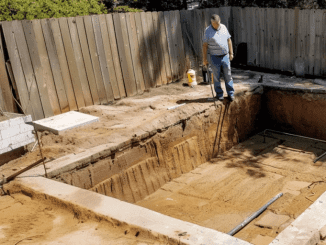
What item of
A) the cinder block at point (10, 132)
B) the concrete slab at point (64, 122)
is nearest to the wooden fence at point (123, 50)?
the concrete slab at point (64, 122)

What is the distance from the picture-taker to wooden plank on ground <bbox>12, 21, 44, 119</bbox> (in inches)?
243

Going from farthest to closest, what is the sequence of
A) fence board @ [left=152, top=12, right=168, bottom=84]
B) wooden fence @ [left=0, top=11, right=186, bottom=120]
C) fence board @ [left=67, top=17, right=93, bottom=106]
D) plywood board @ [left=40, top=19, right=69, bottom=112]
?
fence board @ [left=152, top=12, right=168, bottom=84] < fence board @ [left=67, top=17, right=93, bottom=106] < plywood board @ [left=40, top=19, right=69, bottom=112] < wooden fence @ [left=0, top=11, right=186, bottom=120]

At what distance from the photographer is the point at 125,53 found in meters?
7.94

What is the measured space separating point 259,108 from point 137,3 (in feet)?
20.5

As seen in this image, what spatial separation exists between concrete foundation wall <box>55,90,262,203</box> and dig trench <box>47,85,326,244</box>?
15 mm

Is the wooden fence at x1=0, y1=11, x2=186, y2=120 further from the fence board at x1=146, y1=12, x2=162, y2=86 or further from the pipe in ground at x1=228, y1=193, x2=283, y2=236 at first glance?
the pipe in ground at x1=228, y1=193, x2=283, y2=236

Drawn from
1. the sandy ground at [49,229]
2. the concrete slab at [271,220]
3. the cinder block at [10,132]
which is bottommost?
the concrete slab at [271,220]

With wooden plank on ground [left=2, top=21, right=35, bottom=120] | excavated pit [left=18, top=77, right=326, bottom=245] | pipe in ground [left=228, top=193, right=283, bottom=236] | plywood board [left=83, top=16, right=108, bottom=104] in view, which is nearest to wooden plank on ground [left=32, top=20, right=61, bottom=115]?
wooden plank on ground [left=2, top=21, right=35, bottom=120]

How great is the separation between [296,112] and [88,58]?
477 cm

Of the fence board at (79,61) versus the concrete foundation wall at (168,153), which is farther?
the fence board at (79,61)

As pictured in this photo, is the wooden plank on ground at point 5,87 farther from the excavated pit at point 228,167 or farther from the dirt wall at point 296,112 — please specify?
the dirt wall at point 296,112

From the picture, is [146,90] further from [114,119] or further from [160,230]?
[160,230]

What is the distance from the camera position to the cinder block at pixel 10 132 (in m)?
4.96

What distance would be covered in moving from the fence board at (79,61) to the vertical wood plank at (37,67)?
2.62 ft
